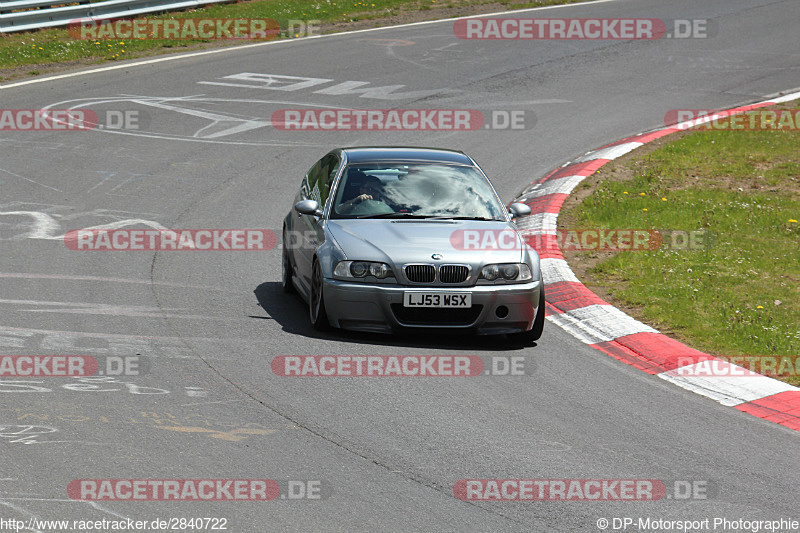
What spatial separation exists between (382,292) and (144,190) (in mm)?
6641

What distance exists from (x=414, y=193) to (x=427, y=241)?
1.06m

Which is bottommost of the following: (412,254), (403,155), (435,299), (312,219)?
(435,299)

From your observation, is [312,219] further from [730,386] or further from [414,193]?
[730,386]

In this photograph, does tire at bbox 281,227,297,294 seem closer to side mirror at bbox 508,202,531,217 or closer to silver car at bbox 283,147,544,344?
silver car at bbox 283,147,544,344

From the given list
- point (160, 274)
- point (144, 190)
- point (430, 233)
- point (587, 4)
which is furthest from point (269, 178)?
point (587, 4)

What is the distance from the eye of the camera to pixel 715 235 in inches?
480

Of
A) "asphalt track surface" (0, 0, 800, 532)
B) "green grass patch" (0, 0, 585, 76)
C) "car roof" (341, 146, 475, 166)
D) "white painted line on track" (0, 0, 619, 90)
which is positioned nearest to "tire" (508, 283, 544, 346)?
"asphalt track surface" (0, 0, 800, 532)

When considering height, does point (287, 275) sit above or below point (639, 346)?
above

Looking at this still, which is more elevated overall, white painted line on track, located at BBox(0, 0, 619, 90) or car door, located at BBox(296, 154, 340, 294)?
white painted line on track, located at BBox(0, 0, 619, 90)

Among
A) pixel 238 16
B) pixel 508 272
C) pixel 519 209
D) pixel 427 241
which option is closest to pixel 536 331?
pixel 508 272

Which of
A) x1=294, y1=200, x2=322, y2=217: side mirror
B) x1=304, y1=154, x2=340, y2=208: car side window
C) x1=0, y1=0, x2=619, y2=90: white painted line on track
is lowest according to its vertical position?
x1=294, y1=200, x2=322, y2=217: side mirror

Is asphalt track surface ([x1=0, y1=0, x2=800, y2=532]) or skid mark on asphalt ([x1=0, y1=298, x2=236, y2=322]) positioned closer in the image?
asphalt track surface ([x1=0, y1=0, x2=800, y2=532])

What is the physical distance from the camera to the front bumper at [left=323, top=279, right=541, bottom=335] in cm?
872

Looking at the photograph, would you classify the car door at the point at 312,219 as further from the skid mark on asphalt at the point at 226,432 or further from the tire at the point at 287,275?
the skid mark on asphalt at the point at 226,432
